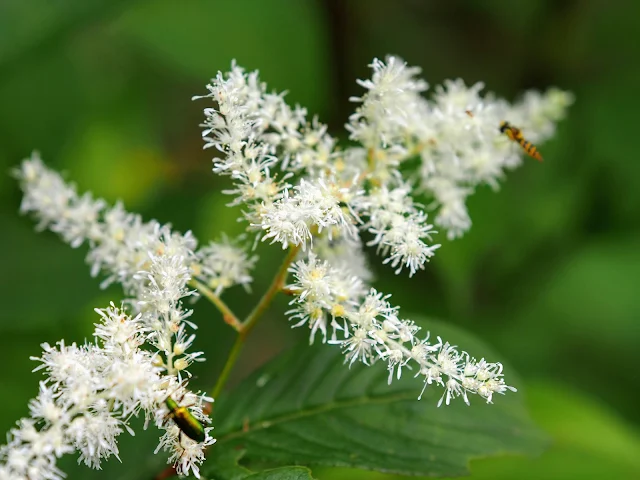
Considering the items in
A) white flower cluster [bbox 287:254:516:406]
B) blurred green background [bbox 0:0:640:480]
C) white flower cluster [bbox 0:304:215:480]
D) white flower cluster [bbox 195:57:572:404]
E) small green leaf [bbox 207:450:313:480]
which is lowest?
white flower cluster [bbox 0:304:215:480]

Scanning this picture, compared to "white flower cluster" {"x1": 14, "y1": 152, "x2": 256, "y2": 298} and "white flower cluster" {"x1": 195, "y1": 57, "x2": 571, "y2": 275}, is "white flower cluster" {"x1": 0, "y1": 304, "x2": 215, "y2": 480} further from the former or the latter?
"white flower cluster" {"x1": 195, "y1": 57, "x2": 571, "y2": 275}

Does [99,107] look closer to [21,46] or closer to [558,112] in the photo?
[21,46]

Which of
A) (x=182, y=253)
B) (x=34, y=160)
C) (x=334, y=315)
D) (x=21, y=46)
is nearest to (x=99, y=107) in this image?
(x=21, y=46)

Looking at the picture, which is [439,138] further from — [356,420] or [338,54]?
[338,54]

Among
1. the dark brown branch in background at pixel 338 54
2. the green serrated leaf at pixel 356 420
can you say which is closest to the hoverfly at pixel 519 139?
the green serrated leaf at pixel 356 420

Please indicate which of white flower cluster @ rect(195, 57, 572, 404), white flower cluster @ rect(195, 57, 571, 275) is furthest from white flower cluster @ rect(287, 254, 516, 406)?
white flower cluster @ rect(195, 57, 571, 275)

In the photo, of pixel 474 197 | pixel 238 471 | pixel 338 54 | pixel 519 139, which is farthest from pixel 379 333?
pixel 338 54
